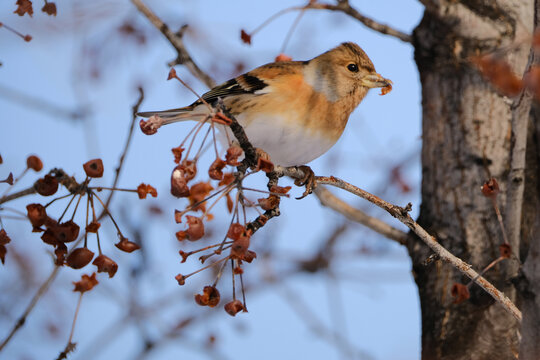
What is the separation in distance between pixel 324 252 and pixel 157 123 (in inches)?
140

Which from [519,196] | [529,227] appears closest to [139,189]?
[519,196]

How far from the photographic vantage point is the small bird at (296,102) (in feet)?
9.30

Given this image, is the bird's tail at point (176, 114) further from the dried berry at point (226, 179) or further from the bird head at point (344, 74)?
the dried berry at point (226, 179)

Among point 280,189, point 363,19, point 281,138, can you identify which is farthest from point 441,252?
point 363,19

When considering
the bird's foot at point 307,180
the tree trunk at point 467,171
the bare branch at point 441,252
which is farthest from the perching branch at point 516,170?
the bird's foot at point 307,180

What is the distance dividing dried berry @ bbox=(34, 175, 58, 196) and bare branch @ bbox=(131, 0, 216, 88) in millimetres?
1528

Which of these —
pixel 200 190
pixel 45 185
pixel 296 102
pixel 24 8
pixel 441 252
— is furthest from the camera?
→ pixel 296 102

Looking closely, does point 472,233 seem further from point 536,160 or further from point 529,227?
point 536,160

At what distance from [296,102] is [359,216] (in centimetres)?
75

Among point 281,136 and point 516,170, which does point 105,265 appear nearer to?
point 281,136

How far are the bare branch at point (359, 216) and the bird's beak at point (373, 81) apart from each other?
615mm

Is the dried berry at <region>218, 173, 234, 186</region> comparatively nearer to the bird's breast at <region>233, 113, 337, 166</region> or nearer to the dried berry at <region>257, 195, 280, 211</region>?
the dried berry at <region>257, 195, 280, 211</region>

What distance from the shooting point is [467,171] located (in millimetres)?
2994

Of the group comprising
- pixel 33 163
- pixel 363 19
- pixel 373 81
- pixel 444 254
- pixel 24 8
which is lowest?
pixel 444 254
